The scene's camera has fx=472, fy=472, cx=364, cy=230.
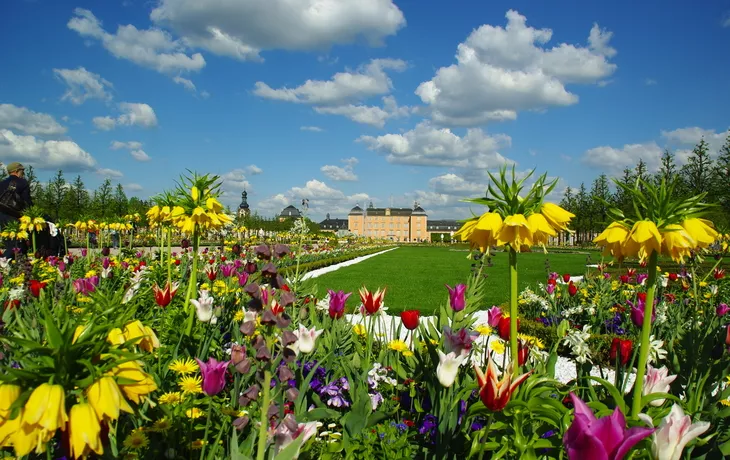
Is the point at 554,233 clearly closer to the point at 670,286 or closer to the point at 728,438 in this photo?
the point at 728,438

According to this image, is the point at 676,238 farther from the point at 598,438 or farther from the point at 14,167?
the point at 14,167

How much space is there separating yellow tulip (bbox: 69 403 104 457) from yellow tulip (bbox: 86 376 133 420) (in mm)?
14

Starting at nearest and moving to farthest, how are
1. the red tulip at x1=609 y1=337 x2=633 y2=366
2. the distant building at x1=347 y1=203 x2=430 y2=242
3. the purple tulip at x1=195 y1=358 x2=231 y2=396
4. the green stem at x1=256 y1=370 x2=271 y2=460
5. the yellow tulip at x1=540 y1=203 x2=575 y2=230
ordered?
1. the green stem at x1=256 y1=370 x2=271 y2=460
2. the purple tulip at x1=195 y1=358 x2=231 y2=396
3. the yellow tulip at x1=540 y1=203 x2=575 y2=230
4. the red tulip at x1=609 y1=337 x2=633 y2=366
5. the distant building at x1=347 y1=203 x2=430 y2=242

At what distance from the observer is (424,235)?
124750mm

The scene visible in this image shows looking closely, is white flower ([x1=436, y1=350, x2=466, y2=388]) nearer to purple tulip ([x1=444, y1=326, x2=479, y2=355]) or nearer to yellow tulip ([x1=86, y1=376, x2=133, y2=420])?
purple tulip ([x1=444, y1=326, x2=479, y2=355])

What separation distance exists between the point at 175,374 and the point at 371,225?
12179 cm

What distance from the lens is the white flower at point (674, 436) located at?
110 centimetres

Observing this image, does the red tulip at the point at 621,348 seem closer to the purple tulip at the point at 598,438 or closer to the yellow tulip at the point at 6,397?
the purple tulip at the point at 598,438

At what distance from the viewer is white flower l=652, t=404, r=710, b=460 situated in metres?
1.10

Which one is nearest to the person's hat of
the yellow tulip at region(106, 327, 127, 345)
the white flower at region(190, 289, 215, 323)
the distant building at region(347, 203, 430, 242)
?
the white flower at region(190, 289, 215, 323)

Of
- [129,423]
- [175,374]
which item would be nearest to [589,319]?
[175,374]

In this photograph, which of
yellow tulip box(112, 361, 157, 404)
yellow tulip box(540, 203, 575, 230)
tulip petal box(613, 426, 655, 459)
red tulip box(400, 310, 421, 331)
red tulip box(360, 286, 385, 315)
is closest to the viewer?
tulip petal box(613, 426, 655, 459)

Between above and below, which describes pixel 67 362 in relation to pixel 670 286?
above

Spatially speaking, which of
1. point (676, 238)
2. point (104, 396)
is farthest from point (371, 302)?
point (104, 396)
